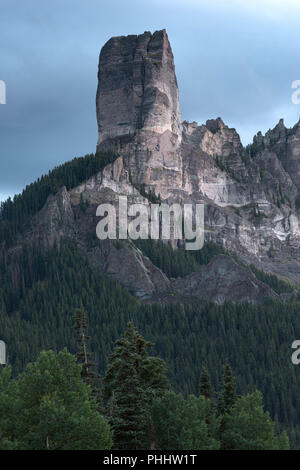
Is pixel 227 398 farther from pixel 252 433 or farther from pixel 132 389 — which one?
pixel 252 433

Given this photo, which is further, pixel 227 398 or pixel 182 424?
pixel 227 398

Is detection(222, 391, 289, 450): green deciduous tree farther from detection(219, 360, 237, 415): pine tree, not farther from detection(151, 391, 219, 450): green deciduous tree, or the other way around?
detection(219, 360, 237, 415): pine tree

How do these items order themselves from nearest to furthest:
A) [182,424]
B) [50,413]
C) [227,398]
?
[50,413] → [182,424] → [227,398]

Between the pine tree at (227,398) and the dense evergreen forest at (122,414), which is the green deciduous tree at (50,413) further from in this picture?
the pine tree at (227,398)

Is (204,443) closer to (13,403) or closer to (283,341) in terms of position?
(13,403)

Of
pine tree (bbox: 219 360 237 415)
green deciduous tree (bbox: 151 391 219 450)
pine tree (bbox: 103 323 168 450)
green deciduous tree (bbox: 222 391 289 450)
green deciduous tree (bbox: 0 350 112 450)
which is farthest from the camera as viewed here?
pine tree (bbox: 219 360 237 415)

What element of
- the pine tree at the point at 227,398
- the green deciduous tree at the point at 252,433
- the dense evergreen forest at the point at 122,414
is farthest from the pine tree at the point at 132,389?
the pine tree at the point at 227,398

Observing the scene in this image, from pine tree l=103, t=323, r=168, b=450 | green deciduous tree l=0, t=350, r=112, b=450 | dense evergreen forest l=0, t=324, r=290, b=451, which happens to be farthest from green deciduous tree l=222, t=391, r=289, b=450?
green deciduous tree l=0, t=350, r=112, b=450

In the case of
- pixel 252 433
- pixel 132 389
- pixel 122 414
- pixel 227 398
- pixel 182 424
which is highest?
pixel 227 398

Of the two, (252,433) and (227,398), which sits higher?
(227,398)

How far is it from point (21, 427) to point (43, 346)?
402ft

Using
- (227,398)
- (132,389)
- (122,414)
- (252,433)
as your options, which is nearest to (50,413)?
(122,414)

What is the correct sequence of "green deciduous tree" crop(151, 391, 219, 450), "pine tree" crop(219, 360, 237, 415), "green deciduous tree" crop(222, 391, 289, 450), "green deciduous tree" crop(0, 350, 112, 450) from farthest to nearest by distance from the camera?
"pine tree" crop(219, 360, 237, 415) → "green deciduous tree" crop(222, 391, 289, 450) → "green deciduous tree" crop(151, 391, 219, 450) → "green deciduous tree" crop(0, 350, 112, 450)

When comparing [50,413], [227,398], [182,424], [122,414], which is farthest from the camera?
[227,398]
